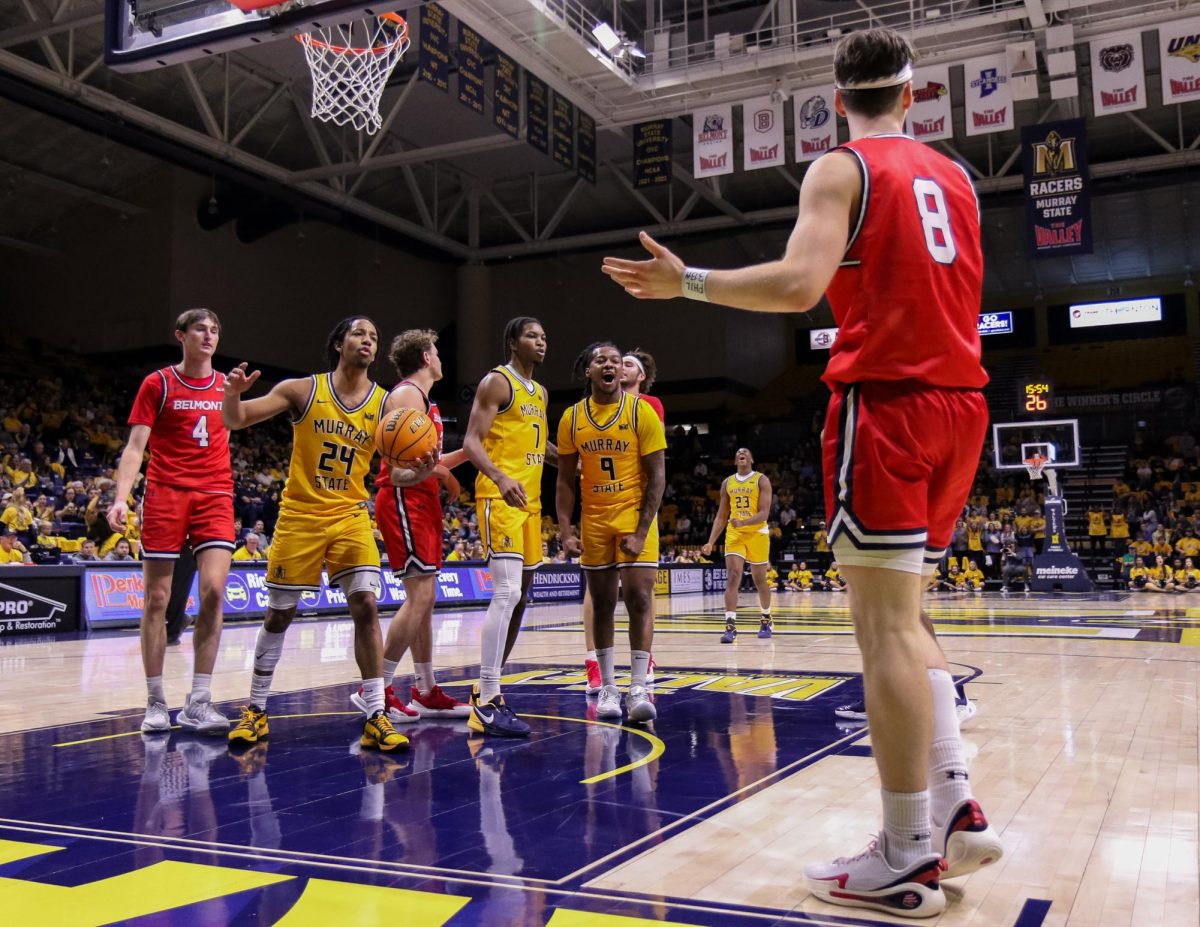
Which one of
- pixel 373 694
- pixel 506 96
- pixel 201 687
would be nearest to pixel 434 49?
pixel 506 96

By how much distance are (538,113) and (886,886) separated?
1744cm

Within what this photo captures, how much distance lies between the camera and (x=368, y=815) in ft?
11.3

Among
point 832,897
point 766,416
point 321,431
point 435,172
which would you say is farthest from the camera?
point 766,416

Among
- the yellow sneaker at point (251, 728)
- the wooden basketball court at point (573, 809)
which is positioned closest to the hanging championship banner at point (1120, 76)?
the wooden basketball court at point (573, 809)

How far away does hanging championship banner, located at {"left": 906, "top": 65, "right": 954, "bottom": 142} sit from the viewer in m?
15.9

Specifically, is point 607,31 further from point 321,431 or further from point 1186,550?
point 1186,550

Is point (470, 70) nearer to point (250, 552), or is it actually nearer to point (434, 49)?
point (434, 49)

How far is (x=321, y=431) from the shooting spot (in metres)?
5.04

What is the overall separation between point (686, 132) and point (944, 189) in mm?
21915

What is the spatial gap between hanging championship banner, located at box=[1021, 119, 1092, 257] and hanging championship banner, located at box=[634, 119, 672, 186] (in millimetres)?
6342

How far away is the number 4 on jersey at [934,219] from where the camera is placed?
2674mm

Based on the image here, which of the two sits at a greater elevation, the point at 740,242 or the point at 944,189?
the point at 740,242

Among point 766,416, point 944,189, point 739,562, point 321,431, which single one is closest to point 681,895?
point 944,189

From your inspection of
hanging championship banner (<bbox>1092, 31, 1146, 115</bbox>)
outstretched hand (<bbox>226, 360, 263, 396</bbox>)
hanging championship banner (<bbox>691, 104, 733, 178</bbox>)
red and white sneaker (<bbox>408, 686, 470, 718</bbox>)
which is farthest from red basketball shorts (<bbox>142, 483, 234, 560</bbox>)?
hanging championship banner (<bbox>1092, 31, 1146, 115</bbox>)
